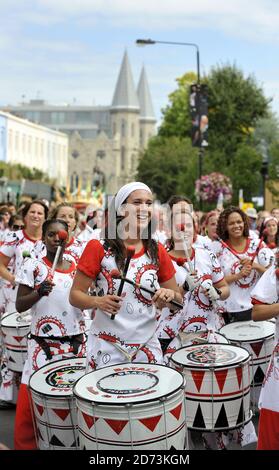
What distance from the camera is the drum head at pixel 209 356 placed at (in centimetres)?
471

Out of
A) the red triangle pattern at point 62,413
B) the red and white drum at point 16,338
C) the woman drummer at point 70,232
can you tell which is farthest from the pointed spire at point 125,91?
the red triangle pattern at point 62,413

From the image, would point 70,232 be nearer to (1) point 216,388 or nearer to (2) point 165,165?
(1) point 216,388

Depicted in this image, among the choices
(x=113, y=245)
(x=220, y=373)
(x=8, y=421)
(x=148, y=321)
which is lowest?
(x=8, y=421)

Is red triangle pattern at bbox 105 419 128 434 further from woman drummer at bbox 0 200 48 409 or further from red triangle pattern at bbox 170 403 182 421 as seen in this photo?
woman drummer at bbox 0 200 48 409

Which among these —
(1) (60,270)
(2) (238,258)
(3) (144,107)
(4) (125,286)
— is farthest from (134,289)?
(3) (144,107)

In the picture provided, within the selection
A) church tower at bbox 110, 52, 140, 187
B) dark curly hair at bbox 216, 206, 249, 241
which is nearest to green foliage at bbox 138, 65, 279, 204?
dark curly hair at bbox 216, 206, 249, 241

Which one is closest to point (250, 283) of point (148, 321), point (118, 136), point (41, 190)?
point (148, 321)

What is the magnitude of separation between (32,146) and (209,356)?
90.3 metres

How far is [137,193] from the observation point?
4258 mm

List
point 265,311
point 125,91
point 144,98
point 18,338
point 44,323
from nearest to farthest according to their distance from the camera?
point 265,311
point 44,323
point 18,338
point 125,91
point 144,98

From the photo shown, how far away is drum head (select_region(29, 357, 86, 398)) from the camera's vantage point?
4.50 meters

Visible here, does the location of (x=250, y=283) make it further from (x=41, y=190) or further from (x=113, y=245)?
(x=41, y=190)

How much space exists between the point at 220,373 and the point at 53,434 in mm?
1059

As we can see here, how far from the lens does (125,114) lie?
518 ft
